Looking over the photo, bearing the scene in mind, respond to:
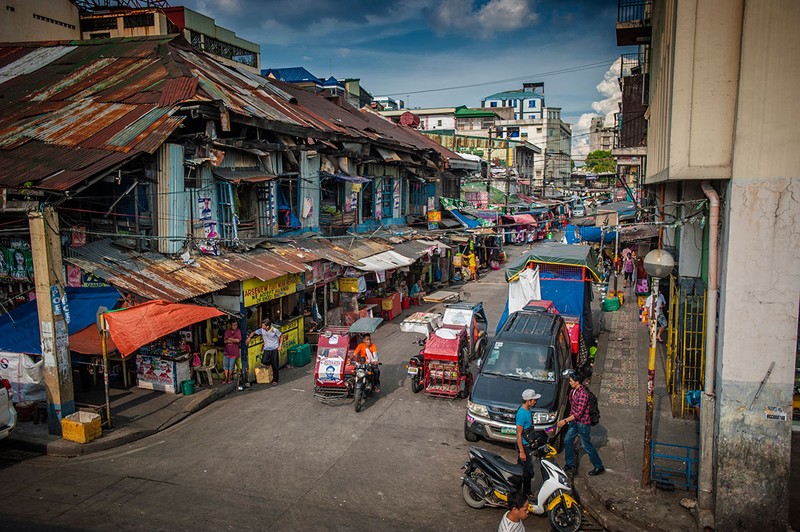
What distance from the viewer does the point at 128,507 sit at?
8.53 metres

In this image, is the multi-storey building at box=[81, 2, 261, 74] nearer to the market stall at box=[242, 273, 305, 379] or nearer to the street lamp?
the market stall at box=[242, 273, 305, 379]

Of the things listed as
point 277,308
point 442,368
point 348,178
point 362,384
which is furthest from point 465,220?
point 362,384

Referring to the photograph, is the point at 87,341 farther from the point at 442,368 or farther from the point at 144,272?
the point at 442,368

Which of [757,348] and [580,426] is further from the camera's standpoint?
[580,426]

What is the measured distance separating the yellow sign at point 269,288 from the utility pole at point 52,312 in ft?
14.7

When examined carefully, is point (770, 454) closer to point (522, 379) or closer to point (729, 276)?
point (729, 276)

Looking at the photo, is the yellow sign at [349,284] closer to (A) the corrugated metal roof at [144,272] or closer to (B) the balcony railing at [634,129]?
(A) the corrugated metal roof at [144,272]

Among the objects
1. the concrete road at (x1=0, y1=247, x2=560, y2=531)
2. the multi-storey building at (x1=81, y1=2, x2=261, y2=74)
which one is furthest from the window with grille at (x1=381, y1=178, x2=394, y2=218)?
the concrete road at (x1=0, y1=247, x2=560, y2=531)

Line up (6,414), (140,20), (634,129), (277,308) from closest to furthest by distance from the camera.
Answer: (6,414), (277,308), (634,129), (140,20)

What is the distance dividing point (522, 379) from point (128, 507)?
7.17 m

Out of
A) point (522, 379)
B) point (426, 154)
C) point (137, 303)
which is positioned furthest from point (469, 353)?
point (426, 154)

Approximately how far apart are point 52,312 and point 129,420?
2.83 meters

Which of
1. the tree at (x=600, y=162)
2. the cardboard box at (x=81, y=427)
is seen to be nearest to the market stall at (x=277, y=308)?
the cardboard box at (x=81, y=427)

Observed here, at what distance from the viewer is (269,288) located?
628 inches
